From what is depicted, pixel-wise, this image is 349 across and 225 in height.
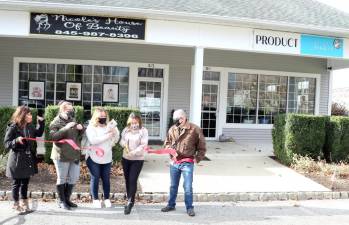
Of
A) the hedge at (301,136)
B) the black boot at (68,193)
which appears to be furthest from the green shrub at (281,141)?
the black boot at (68,193)

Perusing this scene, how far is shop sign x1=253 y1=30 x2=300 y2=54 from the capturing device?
12828 mm

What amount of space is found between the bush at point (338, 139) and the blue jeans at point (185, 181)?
232 inches

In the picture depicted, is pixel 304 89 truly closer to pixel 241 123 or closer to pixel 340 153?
pixel 241 123

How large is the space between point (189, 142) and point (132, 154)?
3.03 feet

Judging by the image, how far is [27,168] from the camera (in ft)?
23.0

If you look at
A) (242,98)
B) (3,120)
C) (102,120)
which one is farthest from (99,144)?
(242,98)

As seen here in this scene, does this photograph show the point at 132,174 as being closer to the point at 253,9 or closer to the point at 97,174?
the point at 97,174

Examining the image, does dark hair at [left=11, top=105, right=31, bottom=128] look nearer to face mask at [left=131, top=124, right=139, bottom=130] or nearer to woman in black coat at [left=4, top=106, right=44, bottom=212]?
woman in black coat at [left=4, top=106, right=44, bottom=212]

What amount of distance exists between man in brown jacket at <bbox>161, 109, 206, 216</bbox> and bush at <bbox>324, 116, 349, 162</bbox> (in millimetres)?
5783

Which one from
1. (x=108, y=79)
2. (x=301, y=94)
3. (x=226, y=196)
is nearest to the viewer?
(x=226, y=196)

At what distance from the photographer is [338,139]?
11.9 metres

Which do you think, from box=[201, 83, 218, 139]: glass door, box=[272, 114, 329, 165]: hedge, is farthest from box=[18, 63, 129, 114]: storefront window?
box=[272, 114, 329, 165]: hedge

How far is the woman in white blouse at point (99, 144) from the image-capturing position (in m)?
7.33

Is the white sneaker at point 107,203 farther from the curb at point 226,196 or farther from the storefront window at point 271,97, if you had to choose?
the storefront window at point 271,97
